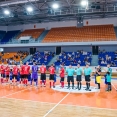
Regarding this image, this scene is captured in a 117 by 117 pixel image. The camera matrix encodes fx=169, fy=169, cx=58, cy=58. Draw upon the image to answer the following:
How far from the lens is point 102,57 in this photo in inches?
963

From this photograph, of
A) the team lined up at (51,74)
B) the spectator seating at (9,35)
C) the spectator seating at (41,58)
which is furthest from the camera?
the spectator seating at (9,35)

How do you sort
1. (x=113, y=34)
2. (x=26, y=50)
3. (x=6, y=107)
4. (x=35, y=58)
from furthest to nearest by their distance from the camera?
1. (x=26, y=50)
2. (x=35, y=58)
3. (x=113, y=34)
4. (x=6, y=107)

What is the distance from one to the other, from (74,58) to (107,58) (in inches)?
190

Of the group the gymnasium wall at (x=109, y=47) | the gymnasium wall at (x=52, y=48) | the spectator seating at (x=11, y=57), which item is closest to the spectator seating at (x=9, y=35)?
the gymnasium wall at (x=52, y=48)

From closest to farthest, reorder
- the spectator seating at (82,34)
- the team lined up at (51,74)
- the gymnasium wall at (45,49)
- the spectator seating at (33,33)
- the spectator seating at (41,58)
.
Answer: the team lined up at (51,74) → the spectator seating at (82,34) → the spectator seating at (41,58) → the gymnasium wall at (45,49) → the spectator seating at (33,33)

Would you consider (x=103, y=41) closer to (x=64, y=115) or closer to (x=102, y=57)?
(x=102, y=57)

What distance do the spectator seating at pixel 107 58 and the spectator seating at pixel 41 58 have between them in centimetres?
811

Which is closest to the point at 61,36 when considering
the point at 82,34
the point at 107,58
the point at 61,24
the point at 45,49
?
the point at 82,34

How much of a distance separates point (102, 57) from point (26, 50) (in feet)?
47.7

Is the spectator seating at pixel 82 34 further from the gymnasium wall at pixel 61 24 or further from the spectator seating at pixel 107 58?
the spectator seating at pixel 107 58

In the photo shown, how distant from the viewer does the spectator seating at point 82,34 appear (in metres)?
26.1

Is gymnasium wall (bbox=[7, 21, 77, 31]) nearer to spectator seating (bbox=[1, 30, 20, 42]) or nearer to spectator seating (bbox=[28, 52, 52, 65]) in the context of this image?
spectator seating (bbox=[1, 30, 20, 42])

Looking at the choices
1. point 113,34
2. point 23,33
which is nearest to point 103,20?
point 113,34

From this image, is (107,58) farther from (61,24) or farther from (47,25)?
(47,25)
